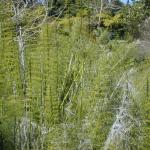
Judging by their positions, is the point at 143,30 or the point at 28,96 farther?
the point at 143,30

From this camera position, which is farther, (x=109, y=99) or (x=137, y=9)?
(x=137, y=9)

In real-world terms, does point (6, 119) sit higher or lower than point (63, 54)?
lower

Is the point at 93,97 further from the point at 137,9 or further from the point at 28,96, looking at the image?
the point at 137,9

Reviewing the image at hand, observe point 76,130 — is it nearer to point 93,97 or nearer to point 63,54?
point 93,97

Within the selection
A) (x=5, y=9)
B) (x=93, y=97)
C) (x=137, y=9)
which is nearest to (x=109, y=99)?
(x=93, y=97)

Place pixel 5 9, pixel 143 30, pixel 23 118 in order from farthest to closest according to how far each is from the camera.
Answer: pixel 143 30 < pixel 5 9 < pixel 23 118

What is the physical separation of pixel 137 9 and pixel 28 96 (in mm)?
10677

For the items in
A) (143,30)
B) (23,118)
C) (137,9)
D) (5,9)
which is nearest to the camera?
(23,118)

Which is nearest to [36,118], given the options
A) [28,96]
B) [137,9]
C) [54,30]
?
[28,96]

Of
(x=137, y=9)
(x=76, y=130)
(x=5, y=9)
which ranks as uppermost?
(x=5, y=9)

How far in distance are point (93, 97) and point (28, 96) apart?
0.82ft

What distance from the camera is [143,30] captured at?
9.73 metres

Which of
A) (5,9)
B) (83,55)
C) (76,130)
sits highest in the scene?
(5,9)

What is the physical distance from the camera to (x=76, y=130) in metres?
2.14
